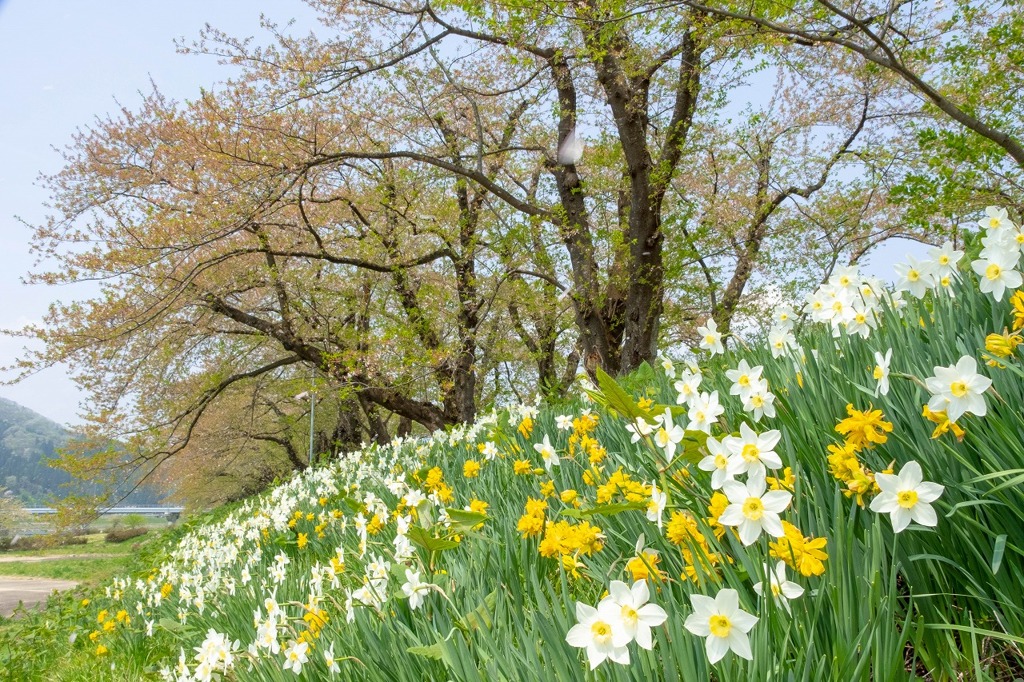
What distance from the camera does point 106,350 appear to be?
9977 mm

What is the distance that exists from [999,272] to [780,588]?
3.28 ft

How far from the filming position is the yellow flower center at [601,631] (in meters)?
0.96

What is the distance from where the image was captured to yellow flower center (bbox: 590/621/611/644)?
957mm

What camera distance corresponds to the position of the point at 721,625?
0.91 meters

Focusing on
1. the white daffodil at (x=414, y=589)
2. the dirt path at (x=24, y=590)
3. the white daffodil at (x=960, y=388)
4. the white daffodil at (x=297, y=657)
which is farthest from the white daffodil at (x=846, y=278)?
the dirt path at (x=24, y=590)

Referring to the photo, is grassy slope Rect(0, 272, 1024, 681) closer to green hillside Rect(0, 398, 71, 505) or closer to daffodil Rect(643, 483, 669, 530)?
daffodil Rect(643, 483, 669, 530)

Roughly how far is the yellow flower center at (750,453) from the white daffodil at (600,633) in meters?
0.40

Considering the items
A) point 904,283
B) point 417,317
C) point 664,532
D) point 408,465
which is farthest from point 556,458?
point 417,317

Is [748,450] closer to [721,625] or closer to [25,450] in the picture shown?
[721,625]

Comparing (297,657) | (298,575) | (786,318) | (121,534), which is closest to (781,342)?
(786,318)

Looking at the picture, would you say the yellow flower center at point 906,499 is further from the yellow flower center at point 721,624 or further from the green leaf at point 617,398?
the green leaf at point 617,398

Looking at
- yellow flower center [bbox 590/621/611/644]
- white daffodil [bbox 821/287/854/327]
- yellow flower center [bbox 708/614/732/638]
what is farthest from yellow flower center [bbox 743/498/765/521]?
white daffodil [bbox 821/287/854/327]

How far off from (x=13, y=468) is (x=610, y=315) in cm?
17539

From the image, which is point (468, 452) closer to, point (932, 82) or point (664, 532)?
point (664, 532)
